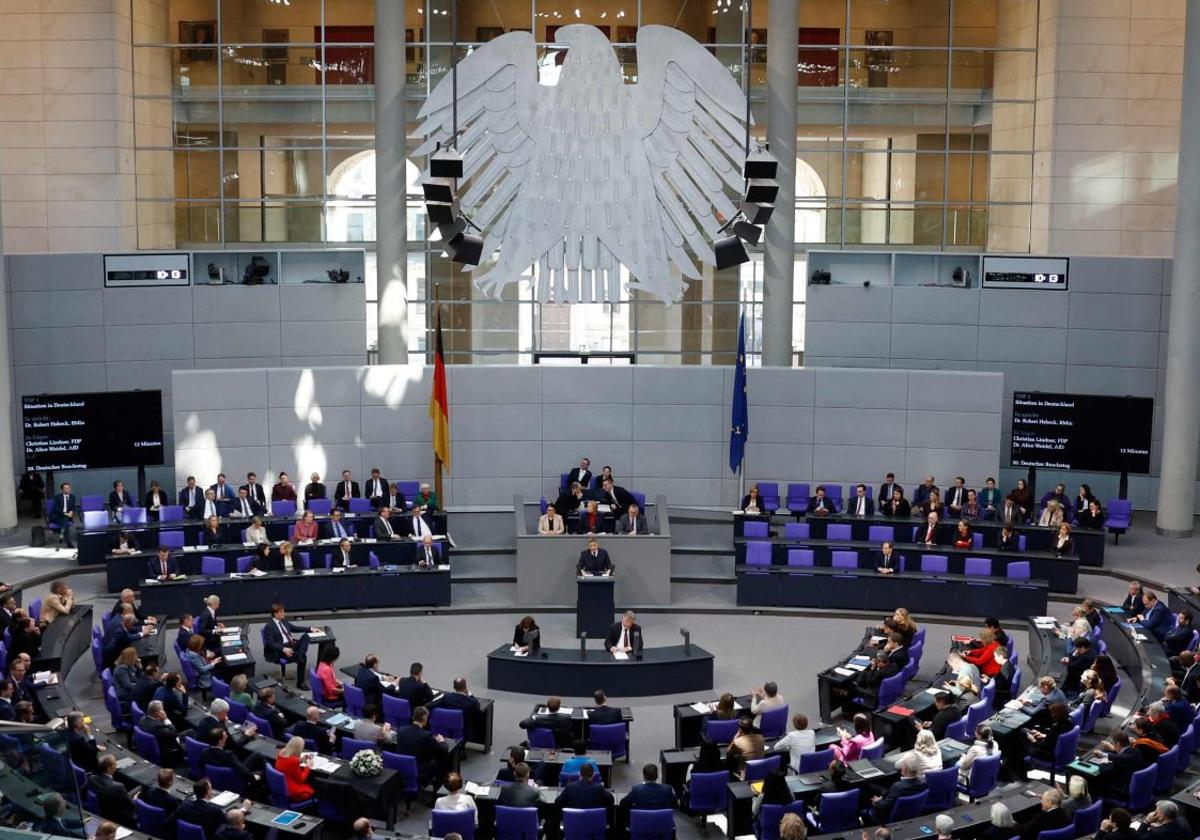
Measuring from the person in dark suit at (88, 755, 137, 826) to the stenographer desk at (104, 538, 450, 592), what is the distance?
25.7 ft

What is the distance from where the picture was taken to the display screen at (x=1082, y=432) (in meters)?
23.1

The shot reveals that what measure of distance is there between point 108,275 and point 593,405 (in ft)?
29.8

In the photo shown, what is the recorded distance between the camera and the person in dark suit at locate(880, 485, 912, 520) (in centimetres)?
2152

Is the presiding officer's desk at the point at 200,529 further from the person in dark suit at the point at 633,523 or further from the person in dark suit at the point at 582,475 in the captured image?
the person in dark suit at the point at 633,523

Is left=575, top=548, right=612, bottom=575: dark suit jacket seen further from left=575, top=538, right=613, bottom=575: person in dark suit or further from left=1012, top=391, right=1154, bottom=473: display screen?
left=1012, top=391, right=1154, bottom=473: display screen

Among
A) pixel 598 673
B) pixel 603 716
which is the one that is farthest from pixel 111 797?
pixel 598 673

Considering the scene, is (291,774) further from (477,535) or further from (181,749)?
(477,535)

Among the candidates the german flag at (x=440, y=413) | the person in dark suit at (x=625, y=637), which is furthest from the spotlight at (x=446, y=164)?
the person in dark suit at (x=625, y=637)

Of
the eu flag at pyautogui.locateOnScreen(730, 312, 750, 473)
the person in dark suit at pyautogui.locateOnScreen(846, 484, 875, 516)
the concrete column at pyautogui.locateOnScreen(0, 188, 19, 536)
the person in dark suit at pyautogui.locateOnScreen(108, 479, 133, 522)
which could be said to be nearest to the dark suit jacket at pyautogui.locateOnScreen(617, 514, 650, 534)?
the eu flag at pyautogui.locateOnScreen(730, 312, 750, 473)

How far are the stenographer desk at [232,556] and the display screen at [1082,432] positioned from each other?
10.2 m

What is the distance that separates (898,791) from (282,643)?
25.4 ft

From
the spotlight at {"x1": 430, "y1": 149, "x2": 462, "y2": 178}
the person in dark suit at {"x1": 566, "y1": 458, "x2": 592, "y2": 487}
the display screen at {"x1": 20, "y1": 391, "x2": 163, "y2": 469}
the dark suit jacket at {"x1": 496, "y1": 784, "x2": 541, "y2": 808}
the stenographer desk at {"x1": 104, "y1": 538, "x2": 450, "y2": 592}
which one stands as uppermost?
Answer: the spotlight at {"x1": 430, "y1": 149, "x2": 462, "y2": 178}

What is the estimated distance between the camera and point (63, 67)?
82.0 ft

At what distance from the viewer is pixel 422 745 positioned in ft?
42.8
